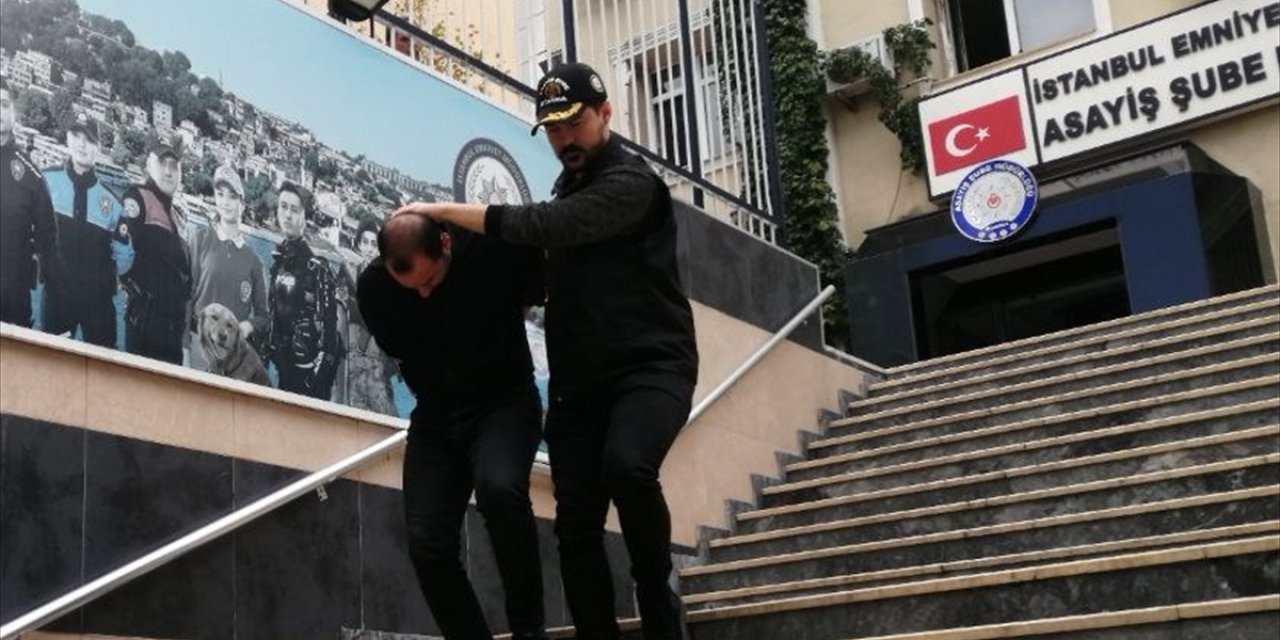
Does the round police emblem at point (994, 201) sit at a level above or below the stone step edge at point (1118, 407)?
above

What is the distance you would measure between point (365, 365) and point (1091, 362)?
4.22 meters

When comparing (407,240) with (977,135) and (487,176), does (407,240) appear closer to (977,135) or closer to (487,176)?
(487,176)

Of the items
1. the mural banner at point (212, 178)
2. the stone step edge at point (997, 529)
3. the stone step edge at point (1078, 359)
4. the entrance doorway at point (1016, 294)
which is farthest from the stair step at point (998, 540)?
the entrance doorway at point (1016, 294)

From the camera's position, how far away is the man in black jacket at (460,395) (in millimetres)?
3891

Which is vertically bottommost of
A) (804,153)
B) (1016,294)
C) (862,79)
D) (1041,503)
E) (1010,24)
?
(1041,503)

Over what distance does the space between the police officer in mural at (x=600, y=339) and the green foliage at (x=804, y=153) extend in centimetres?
1056

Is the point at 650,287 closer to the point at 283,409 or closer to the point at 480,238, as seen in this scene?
the point at 480,238

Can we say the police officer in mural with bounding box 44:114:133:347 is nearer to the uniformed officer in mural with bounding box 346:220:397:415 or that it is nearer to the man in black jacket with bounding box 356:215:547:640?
the uniformed officer in mural with bounding box 346:220:397:415

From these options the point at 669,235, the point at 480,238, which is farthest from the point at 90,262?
the point at 669,235

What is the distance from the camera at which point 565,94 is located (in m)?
3.95

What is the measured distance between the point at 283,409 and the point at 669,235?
2.17 metres

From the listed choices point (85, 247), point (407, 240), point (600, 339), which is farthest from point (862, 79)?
point (407, 240)

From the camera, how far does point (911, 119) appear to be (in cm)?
1460

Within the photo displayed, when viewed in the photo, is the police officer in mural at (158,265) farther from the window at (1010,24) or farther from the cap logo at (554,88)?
the window at (1010,24)
